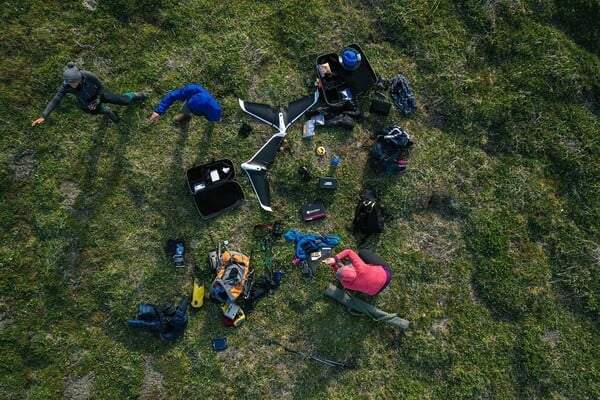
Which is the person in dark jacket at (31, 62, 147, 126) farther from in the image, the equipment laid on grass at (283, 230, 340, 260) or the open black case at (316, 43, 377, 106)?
the equipment laid on grass at (283, 230, 340, 260)

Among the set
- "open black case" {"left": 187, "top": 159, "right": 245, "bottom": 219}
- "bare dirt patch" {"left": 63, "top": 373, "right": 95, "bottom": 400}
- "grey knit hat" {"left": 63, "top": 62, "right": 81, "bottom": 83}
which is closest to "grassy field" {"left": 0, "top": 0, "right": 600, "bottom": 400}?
"bare dirt patch" {"left": 63, "top": 373, "right": 95, "bottom": 400}

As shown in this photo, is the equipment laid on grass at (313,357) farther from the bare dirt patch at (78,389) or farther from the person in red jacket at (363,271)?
the bare dirt patch at (78,389)

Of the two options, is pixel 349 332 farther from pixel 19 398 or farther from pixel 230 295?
pixel 19 398

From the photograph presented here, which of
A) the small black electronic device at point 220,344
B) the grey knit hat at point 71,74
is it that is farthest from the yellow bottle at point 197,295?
the grey knit hat at point 71,74

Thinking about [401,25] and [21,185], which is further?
[401,25]

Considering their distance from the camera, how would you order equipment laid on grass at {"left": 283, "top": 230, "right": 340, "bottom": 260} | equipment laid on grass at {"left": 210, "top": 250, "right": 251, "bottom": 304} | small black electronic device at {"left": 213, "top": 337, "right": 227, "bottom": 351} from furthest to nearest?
1. equipment laid on grass at {"left": 283, "top": 230, "right": 340, "bottom": 260}
2. small black electronic device at {"left": 213, "top": 337, "right": 227, "bottom": 351}
3. equipment laid on grass at {"left": 210, "top": 250, "right": 251, "bottom": 304}

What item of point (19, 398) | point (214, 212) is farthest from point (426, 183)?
point (19, 398)
